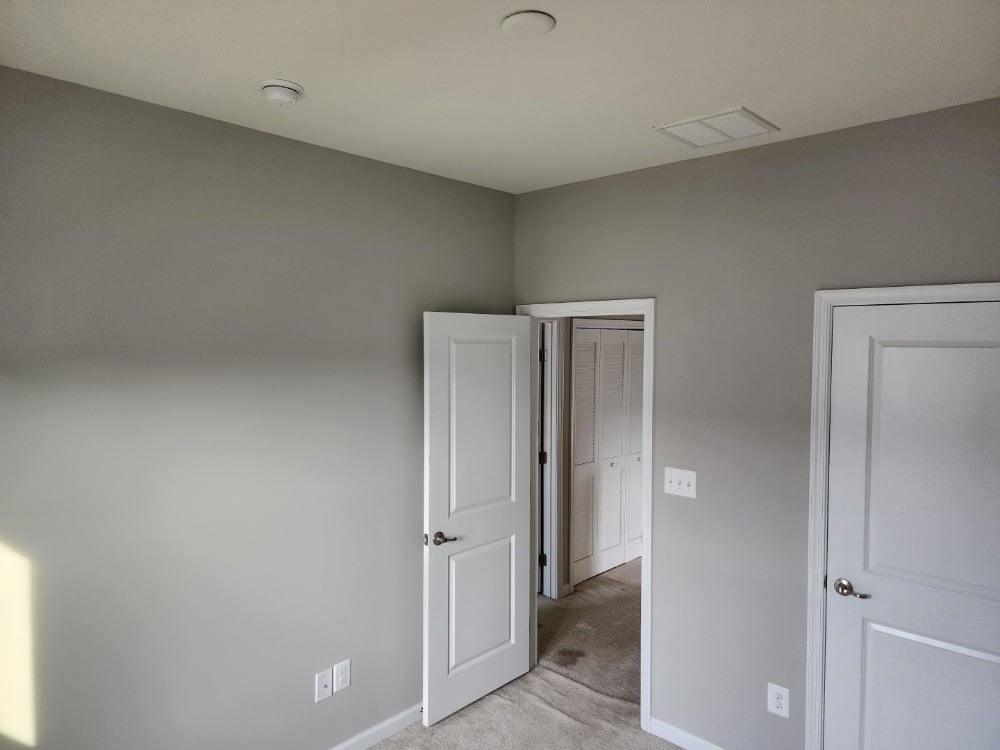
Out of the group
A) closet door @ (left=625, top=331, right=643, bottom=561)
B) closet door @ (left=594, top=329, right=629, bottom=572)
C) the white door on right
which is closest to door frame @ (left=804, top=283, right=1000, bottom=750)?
the white door on right

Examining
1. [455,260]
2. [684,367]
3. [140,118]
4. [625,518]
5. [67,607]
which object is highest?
[140,118]

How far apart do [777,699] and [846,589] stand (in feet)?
1.86

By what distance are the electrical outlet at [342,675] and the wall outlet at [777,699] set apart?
1750 mm

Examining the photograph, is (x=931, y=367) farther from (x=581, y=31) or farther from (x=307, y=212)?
(x=307, y=212)

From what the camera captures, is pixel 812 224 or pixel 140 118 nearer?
pixel 140 118

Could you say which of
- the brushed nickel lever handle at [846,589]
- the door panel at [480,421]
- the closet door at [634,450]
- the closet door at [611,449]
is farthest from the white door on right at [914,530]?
the closet door at [634,450]

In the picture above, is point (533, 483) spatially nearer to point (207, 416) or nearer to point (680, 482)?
point (680, 482)

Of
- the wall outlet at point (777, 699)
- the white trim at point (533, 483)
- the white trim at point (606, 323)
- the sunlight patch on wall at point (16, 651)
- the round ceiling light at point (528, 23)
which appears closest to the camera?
the round ceiling light at point (528, 23)

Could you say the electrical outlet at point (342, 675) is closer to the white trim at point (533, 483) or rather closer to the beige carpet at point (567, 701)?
the beige carpet at point (567, 701)

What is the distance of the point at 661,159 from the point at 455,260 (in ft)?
3.48

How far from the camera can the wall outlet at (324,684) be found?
2703 mm

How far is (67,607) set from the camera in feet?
6.67

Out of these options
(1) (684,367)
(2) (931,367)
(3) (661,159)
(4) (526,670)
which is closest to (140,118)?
(3) (661,159)

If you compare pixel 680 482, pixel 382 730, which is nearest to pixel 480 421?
pixel 680 482
